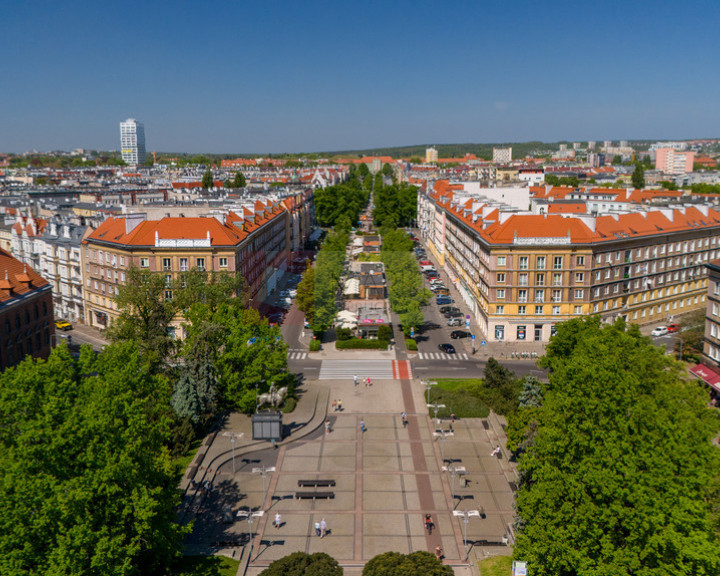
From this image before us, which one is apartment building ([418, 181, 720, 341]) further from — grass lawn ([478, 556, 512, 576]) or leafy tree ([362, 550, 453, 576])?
leafy tree ([362, 550, 453, 576])

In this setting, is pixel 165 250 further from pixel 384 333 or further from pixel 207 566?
pixel 207 566

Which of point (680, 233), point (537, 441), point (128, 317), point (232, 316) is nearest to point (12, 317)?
point (128, 317)

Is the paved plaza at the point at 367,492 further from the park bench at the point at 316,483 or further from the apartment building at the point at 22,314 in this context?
the apartment building at the point at 22,314

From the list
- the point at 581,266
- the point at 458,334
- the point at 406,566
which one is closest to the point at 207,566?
the point at 406,566

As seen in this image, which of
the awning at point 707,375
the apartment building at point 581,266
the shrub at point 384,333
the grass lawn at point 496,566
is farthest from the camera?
the shrub at point 384,333

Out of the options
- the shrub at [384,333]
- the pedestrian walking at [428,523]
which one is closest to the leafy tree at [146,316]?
the shrub at [384,333]

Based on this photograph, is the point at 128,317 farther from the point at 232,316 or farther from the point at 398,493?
the point at 398,493
